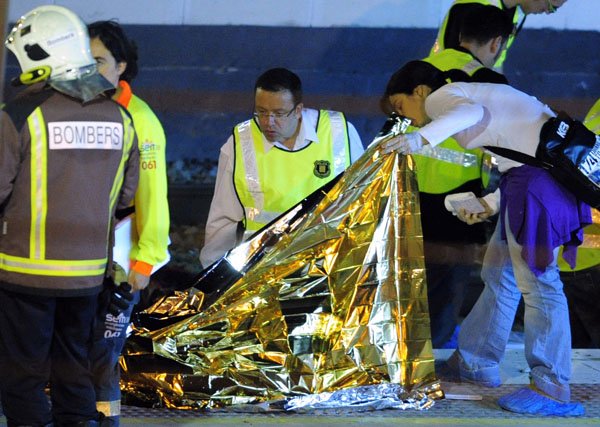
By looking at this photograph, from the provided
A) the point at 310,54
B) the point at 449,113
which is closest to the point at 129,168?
the point at 449,113

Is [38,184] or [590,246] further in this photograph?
[590,246]

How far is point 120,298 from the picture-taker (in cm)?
388

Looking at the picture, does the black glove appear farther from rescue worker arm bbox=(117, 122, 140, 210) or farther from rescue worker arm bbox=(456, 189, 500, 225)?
rescue worker arm bbox=(456, 189, 500, 225)

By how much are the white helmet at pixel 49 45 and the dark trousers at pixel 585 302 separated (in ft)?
11.3

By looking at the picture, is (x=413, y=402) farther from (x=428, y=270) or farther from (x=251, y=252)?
(x=428, y=270)

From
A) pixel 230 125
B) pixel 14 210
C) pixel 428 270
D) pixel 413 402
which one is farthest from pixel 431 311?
pixel 14 210

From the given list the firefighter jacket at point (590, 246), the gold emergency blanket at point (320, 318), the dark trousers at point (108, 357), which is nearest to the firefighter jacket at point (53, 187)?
the dark trousers at point (108, 357)

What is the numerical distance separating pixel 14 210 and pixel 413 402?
5.86ft

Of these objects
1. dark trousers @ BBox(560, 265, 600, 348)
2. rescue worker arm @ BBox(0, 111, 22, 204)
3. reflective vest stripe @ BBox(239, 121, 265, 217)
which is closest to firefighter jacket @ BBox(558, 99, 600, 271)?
dark trousers @ BBox(560, 265, 600, 348)

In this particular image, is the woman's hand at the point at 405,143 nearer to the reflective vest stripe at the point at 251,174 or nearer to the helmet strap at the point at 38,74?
the reflective vest stripe at the point at 251,174

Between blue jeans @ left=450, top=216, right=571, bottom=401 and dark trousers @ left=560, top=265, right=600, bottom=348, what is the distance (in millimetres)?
1408

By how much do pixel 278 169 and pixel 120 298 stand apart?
124 cm

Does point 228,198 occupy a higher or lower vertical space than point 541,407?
higher

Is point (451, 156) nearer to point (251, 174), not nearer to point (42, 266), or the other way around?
point (251, 174)
